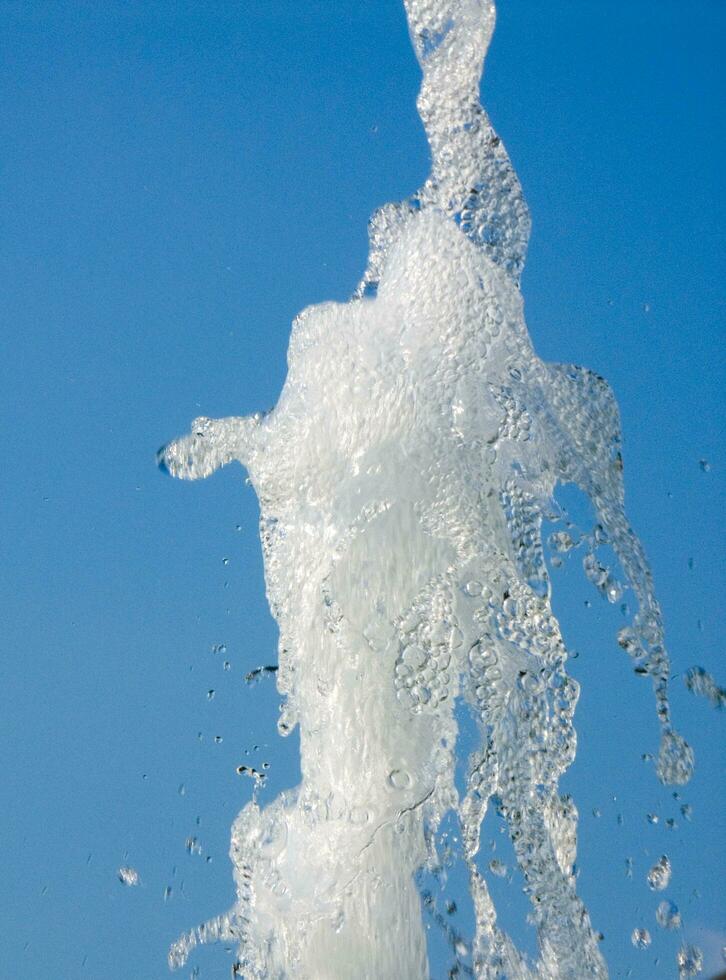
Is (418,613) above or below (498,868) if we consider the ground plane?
above

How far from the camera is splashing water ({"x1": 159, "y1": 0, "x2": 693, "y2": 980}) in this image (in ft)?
9.93

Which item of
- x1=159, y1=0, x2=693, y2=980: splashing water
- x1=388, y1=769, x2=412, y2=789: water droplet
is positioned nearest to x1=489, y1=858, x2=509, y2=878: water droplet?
x1=159, y1=0, x2=693, y2=980: splashing water

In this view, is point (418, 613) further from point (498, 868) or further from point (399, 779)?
point (498, 868)

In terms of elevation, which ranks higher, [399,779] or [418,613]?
[418,613]

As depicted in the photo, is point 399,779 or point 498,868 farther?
point 498,868

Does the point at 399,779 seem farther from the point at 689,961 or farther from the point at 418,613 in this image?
the point at 689,961

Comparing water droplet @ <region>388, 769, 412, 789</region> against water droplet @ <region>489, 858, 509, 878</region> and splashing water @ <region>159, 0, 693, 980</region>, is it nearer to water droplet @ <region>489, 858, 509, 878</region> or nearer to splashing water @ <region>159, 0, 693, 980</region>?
splashing water @ <region>159, 0, 693, 980</region>

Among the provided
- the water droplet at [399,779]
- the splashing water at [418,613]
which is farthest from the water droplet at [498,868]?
the water droplet at [399,779]

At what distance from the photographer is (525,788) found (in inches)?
122

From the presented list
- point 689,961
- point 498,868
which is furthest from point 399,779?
point 689,961

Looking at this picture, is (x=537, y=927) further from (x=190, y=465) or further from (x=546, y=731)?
(x=190, y=465)

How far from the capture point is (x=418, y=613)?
3049 millimetres

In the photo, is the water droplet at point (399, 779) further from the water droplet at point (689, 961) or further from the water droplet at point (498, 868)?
the water droplet at point (689, 961)

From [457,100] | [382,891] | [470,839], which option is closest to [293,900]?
[382,891]
